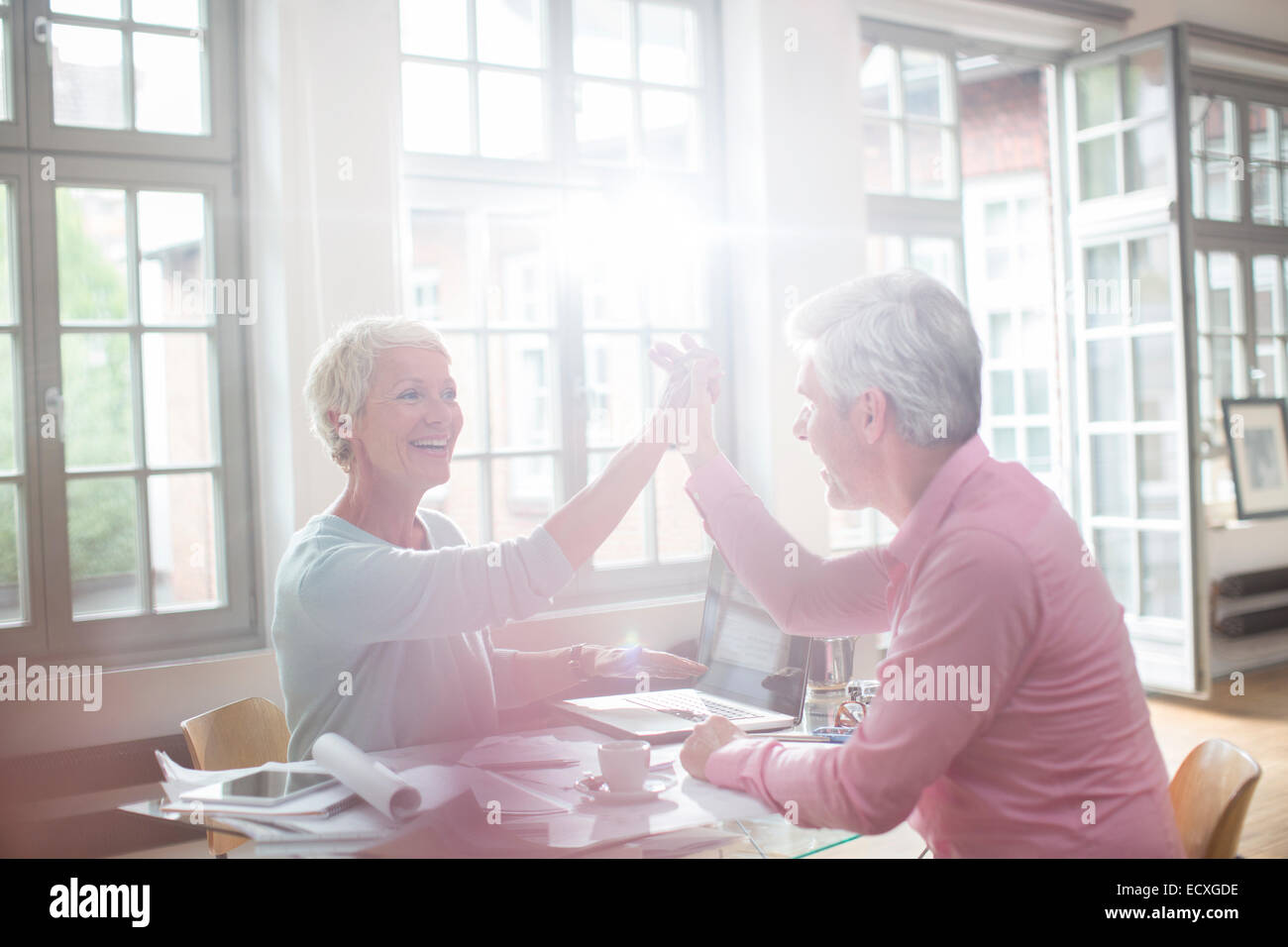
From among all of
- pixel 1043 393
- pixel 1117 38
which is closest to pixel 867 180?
pixel 1117 38

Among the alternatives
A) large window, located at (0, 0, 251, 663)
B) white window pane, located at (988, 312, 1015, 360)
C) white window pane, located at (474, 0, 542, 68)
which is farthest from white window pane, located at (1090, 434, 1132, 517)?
large window, located at (0, 0, 251, 663)

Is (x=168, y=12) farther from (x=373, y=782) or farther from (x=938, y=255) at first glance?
(x=938, y=255)

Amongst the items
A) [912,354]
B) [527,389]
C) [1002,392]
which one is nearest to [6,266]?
[527,389]

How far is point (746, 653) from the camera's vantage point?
2.23 m

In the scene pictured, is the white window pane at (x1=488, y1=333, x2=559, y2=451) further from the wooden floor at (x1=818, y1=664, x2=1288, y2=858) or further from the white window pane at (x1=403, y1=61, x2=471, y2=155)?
the wooden floor at (x1=818, y1=664, x2=1288, y2=858)

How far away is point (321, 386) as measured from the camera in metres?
2.12

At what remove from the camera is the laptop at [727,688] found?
2.03 meters

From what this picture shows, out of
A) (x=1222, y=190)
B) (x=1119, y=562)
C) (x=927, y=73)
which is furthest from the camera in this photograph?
(x=1222, y=190)

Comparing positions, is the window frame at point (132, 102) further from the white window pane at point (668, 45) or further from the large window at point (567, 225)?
the white window pane at point (668, 45)

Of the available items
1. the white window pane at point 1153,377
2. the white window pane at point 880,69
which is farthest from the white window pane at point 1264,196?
the white window pane at point 880,69

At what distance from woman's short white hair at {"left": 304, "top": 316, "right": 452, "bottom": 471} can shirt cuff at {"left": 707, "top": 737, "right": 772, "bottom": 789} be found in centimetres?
97

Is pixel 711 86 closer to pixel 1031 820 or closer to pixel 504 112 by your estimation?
pixel 504 112

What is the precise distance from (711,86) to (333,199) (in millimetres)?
1757

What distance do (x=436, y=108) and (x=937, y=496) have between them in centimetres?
292
